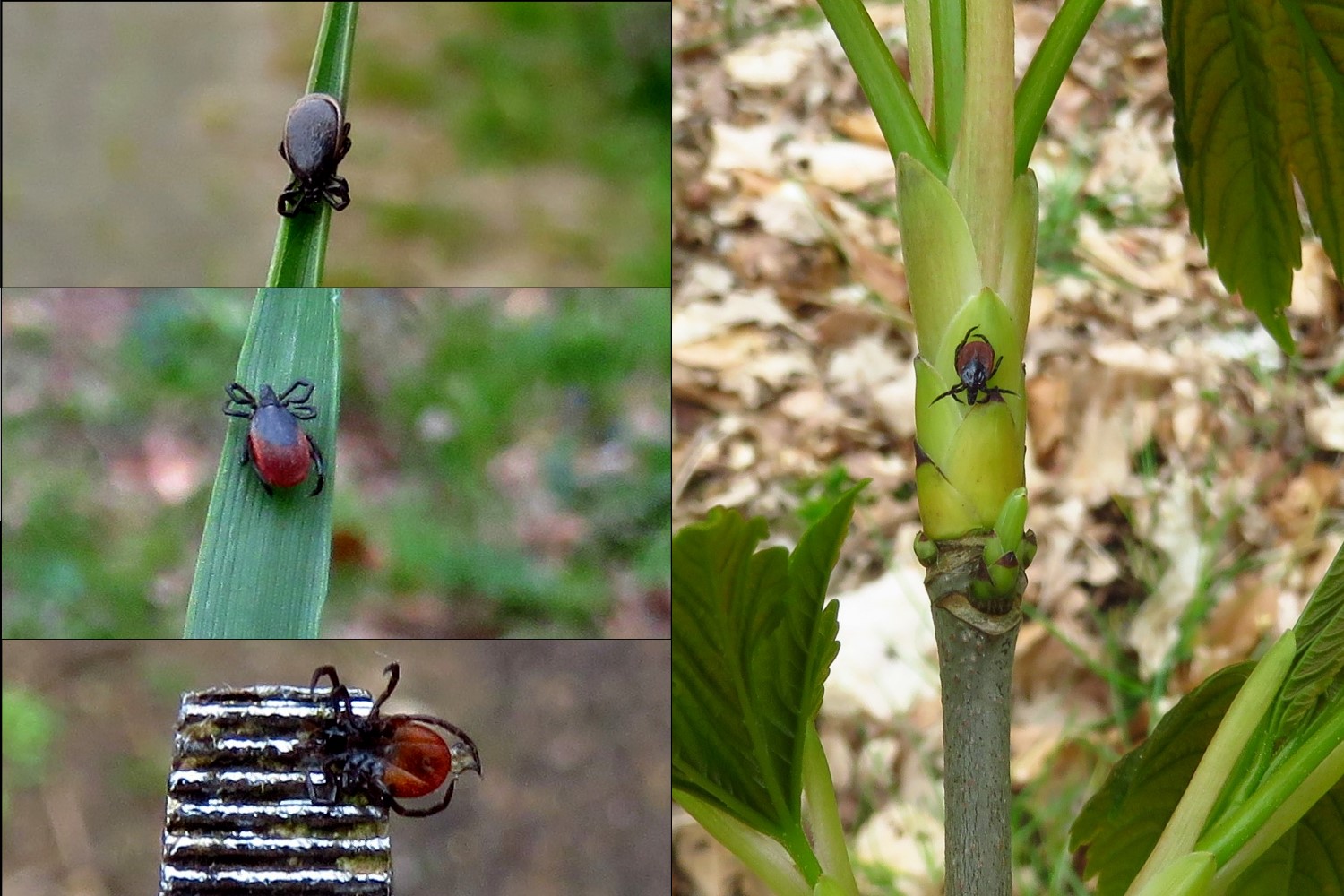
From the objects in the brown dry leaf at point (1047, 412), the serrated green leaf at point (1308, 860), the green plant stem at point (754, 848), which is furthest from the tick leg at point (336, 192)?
the brown dry leaf at point (1047, 412)

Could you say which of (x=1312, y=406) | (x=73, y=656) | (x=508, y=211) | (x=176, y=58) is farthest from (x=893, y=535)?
(x=176, y=58)

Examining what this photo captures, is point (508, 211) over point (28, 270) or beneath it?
over

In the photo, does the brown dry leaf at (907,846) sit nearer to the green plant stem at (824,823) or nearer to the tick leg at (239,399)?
the green plant stem at (824,823)

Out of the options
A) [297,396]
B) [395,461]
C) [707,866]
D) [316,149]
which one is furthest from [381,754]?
[707,866]

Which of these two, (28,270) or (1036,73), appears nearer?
(1036,73)

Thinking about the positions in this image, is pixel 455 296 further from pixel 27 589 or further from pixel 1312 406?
pixel 1312 406

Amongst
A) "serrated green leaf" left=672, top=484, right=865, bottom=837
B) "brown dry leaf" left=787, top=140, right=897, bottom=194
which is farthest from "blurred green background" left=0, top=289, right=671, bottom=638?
"brown dry leaf" left=787, top=140, right=897, bottom=194

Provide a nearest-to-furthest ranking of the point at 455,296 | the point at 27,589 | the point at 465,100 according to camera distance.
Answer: the point at 27,589 → the point at 455,296 → the point at 465,100
